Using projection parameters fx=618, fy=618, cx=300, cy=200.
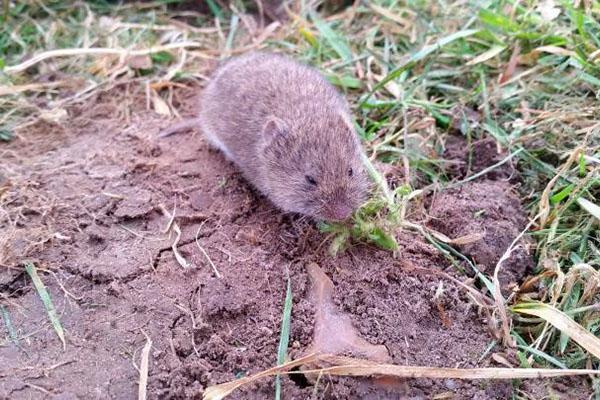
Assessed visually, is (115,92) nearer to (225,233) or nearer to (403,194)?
(225,233)

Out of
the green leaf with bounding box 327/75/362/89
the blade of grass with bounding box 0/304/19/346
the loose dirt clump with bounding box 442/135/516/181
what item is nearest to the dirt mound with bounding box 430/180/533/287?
the loose dirt clump with bounding box 442/135/516/181

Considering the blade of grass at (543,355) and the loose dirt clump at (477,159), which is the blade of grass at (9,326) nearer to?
the blade of grass at (543,355)

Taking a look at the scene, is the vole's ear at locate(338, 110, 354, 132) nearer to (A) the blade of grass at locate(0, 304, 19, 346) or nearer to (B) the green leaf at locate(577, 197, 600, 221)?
(B) the green leaf at locate(577, 197, 600, 221)

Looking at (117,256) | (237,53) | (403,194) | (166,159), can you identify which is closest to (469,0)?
(237,53)

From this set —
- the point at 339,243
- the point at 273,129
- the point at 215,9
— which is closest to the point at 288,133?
the point at 273,129

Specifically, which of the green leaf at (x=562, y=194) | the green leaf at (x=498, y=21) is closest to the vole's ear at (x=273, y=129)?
the green leaf at (x=562, y=194)
